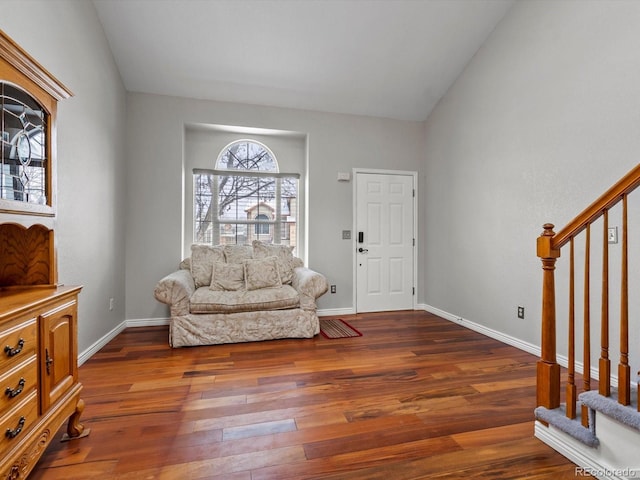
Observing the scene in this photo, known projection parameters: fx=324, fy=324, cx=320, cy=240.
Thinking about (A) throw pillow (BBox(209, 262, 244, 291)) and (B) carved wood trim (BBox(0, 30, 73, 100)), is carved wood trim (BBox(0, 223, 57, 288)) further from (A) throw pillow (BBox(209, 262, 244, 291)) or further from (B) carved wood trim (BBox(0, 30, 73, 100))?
(A) throw pillow (BBox(209, 262, 244, 291))

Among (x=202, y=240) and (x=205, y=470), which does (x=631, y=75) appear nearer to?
(x=205, y=470)

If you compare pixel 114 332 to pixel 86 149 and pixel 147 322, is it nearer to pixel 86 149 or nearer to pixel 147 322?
pixel 147 322

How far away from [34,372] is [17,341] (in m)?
0.20

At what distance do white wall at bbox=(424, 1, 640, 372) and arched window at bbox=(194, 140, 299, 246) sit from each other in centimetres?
212

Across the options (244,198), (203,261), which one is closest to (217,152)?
(244,198)

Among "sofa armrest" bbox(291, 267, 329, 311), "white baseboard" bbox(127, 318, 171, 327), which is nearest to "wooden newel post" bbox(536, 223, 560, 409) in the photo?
"sofa armrest" bbox(291, 267, 329, 311)

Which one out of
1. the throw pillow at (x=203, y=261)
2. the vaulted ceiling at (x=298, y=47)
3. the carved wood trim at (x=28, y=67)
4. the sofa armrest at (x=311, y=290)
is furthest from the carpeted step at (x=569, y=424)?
the vaulted ceiling at (x=298, y=47)

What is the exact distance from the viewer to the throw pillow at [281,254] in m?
3.90

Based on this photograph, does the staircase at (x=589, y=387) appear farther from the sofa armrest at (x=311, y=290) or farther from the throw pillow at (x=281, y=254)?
the throw pillow at (x=281, y=254)

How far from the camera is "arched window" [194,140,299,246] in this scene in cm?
425

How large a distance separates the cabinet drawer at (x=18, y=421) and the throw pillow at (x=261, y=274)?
89.3 inches

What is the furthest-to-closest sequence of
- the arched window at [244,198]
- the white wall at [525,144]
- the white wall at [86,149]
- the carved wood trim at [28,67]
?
the arched window at [244,198] → the white wall at [525,144] → the white wall at [86,149] → the carved wood trim at [28,67]

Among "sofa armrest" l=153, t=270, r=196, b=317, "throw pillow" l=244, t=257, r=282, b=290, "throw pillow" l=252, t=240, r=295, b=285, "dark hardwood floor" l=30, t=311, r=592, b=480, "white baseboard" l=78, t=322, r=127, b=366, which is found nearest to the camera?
"dark hardwood floor" l=30, t=311, r=592, b=480

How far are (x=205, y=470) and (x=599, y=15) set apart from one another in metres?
3.88
